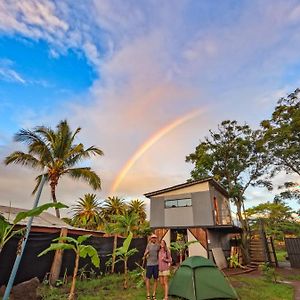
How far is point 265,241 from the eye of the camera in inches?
731

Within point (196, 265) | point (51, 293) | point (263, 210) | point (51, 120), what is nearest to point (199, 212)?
point (196, 265)

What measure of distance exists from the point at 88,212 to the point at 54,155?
47.4 ft

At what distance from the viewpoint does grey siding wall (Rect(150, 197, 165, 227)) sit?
18.5 m

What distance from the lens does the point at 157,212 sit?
18.9m

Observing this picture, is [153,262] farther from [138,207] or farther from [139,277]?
[138,207]

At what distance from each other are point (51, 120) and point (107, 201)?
1868 centimetres

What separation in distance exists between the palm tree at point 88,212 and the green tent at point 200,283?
23.7 metres

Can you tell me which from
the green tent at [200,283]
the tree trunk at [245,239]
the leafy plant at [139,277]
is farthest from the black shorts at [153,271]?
the tree trunk at [245,239]

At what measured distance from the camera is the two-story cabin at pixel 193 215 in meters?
16.5

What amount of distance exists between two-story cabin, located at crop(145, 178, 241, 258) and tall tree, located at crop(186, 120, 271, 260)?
3.29 m

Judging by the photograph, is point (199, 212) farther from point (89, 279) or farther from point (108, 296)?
point (108, 296)

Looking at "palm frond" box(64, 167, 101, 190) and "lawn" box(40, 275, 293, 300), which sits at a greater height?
"palm frond" box(64, 167, 101, 190)

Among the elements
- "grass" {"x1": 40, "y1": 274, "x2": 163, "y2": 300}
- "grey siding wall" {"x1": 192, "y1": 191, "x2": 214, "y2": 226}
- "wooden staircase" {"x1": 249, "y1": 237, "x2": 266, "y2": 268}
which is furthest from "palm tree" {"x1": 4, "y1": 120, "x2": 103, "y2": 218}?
"wooden staircase" {"x1": 249, "y1": 237, "x2": 266, "y2": 268}

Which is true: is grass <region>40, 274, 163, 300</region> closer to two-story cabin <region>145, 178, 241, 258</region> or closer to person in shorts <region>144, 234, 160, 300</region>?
person in shorts <region>144, 234, 160, 300</region>
